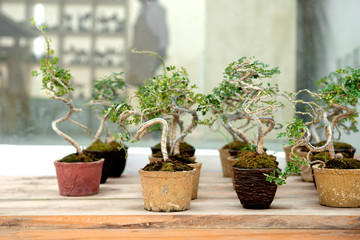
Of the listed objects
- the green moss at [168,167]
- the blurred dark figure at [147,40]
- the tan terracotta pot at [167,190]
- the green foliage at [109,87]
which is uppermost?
the blurred dark figure at [147,40]

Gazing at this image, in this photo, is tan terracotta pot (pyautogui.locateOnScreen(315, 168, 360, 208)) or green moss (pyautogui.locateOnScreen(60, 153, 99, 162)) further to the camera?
green moss (pyautogui.locateOnScreen(60, 153, 99, 162))

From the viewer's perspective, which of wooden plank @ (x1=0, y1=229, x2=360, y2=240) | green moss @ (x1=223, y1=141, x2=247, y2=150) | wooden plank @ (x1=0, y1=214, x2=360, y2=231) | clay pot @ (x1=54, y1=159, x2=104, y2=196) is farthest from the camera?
green moss @ (x1=223, y1=141, x2=247, y2=150)

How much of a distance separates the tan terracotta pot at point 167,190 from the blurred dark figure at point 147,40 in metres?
2.02

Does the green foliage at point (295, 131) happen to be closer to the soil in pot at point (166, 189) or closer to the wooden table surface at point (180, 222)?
the wooden table surface at point (180, 222)

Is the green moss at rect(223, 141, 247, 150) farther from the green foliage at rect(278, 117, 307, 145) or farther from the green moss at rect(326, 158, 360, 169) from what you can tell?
the green foliage at rect(278, 117, 307, 145)

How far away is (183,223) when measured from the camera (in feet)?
7.69

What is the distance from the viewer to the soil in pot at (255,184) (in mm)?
2502

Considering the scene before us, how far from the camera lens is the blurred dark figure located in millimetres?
4348

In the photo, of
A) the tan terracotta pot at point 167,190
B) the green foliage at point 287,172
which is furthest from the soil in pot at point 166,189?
the green foliage at point 287,172

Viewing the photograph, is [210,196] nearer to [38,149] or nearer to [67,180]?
[67,180]

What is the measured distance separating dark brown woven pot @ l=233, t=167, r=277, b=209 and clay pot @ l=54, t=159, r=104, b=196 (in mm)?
1076

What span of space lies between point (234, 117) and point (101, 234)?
147 cm

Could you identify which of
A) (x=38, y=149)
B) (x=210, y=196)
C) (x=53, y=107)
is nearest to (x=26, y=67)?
(x=53, y=107)

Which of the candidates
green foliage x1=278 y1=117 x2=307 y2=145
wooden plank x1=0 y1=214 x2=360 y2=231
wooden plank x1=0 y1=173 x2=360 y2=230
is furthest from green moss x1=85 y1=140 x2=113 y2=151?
green foliage x1=278 y1=117 x2=307 y2=145
